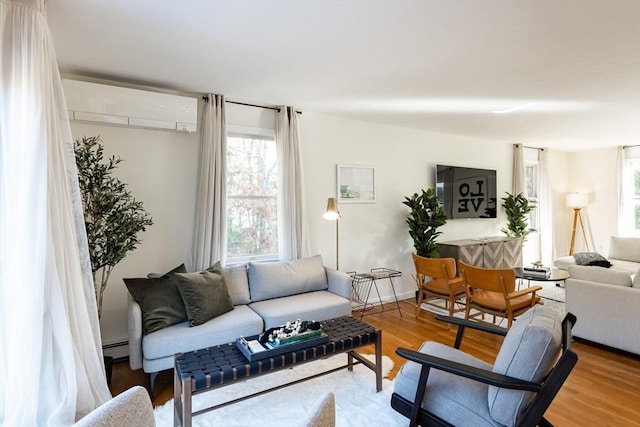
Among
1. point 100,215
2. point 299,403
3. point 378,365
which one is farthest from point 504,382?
point 100,215

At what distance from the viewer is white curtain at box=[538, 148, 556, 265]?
6.92m

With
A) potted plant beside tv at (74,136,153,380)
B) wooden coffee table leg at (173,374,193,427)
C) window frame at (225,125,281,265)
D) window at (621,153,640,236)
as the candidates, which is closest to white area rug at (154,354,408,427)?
wooden coffee table leg at (173,374,193,427)

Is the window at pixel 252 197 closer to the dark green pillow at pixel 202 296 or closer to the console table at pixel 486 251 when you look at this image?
the dark green pillow at pixel 202 296

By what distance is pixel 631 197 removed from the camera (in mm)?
6773

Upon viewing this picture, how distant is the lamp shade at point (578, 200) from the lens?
7.03 meters

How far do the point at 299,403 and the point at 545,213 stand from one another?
270 inches

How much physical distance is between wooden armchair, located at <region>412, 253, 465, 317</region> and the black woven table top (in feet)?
5.25

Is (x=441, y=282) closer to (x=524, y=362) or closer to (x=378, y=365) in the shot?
(x=378, y=365)

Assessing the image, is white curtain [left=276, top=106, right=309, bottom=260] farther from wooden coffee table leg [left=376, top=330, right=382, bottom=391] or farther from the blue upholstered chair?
the blue upholstered chair

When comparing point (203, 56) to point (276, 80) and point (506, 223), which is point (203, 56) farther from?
point (506, 223)

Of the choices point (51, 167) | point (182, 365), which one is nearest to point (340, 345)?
point (182, 365)

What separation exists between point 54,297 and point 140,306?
785mm

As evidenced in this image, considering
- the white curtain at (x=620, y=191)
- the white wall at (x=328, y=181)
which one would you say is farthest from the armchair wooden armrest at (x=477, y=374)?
the white curtain at (x=620, y=191)

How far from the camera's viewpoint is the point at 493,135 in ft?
18.7
